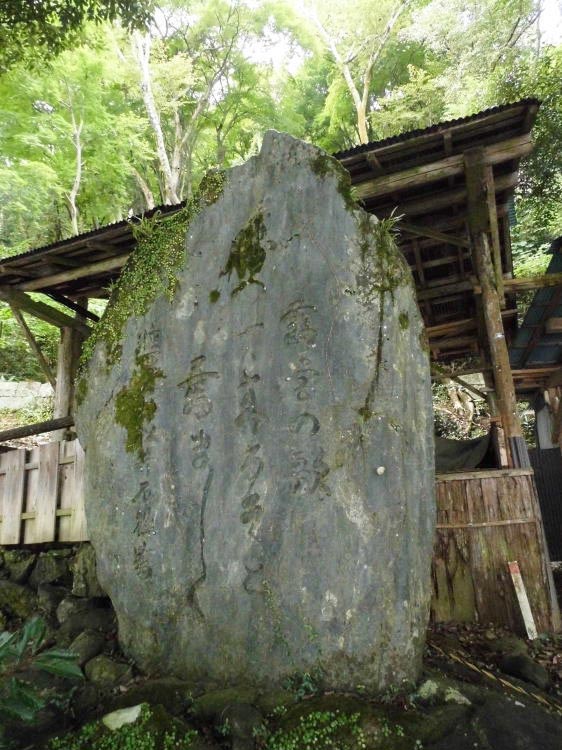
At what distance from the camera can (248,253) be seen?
13.2ft

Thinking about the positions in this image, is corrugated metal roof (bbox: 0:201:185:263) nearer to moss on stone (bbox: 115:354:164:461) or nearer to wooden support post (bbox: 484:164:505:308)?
moss on stone (bbox: 115:354:164:461)

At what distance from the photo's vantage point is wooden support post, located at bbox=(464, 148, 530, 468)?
216 inches

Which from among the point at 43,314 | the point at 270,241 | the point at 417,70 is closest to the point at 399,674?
the point at 270,241

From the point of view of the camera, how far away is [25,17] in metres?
9.00

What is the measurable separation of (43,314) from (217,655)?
253 inches

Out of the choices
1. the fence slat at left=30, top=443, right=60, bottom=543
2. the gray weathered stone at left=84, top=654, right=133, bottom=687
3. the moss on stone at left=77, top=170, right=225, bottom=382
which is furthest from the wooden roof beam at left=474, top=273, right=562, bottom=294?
the gray weathered stone at left=84, top=654, right=133, bottom=687

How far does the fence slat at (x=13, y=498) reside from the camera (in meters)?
5.39

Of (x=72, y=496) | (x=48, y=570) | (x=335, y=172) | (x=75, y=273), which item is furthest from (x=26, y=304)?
(x=335, y=172)

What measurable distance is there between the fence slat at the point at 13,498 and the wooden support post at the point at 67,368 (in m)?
2.91

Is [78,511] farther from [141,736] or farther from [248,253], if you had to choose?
[248,253]

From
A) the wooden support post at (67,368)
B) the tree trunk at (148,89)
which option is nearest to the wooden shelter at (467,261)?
the wooden support post at (67,368)

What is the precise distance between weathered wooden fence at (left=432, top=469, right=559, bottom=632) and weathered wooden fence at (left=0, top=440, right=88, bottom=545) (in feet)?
11.9

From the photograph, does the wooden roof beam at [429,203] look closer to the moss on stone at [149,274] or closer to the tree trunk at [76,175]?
the moss on stone at [149,274]

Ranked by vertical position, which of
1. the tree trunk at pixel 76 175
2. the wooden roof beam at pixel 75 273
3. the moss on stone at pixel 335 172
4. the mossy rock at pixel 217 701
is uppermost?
the tree trunk at pixel 76 175
